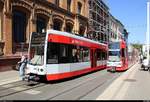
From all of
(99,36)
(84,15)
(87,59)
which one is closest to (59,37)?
(87,59)

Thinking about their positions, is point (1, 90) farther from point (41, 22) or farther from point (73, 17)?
point (73, 17)

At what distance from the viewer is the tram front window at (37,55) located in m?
16.3

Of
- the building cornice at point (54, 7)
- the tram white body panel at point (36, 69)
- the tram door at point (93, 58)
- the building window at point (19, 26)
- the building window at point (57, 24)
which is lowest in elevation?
the tram white body panel at point (36, 69)

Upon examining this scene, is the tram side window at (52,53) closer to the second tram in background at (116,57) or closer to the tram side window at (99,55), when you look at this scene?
the tram side window at (99,55)

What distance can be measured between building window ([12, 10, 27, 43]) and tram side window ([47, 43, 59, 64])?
931cm

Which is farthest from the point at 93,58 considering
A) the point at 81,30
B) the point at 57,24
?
the point at 81,30

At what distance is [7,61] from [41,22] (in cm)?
856

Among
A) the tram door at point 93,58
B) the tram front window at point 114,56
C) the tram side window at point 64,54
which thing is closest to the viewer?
the tram side window at point 64,54

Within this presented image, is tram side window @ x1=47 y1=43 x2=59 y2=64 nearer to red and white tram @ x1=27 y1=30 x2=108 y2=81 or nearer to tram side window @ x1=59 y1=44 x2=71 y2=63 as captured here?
red and white tram @ x1=27 y1=30 x2=108 y2=81

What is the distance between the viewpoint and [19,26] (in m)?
26.0

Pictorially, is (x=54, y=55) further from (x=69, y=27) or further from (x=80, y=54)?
(x=69, y=27)

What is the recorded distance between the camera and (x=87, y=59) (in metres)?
23.3

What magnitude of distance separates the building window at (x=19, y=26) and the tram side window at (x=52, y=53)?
9.31 metres

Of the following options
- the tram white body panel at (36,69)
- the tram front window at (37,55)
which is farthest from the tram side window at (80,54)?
the tram white body panel at (36,69)
